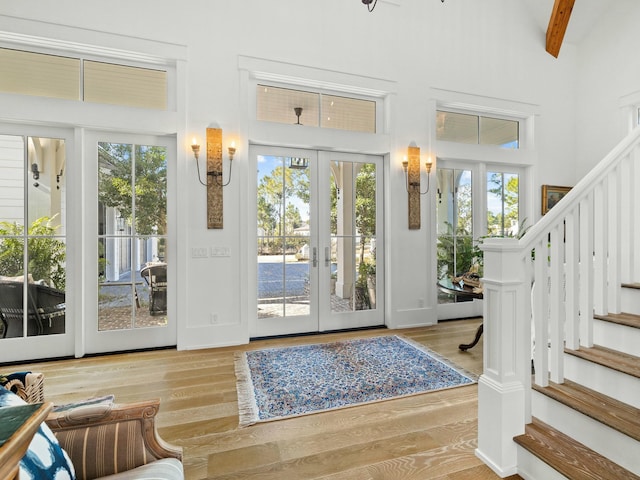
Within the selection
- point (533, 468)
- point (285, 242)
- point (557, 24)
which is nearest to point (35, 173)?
point (285, 242)

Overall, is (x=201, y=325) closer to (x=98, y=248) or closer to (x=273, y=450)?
(x=98, y=248)

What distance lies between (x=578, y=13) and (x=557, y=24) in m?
0.44

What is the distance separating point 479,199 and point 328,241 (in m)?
2.37

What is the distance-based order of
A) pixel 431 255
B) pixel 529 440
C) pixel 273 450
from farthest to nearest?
1. pixel 431 255
2. pixel 273 450
3. pixel 529 440

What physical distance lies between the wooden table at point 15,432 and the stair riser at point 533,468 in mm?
1931

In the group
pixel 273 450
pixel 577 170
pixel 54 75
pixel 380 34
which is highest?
pixel 380 34

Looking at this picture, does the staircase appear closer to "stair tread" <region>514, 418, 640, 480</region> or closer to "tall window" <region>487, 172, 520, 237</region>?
"stair tread" <region>514, 418, 640, 480</region>

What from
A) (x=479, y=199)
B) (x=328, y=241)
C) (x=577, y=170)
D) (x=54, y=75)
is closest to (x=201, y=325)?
(x=328, y=241)

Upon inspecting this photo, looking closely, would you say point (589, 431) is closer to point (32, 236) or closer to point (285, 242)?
point (285, 242)

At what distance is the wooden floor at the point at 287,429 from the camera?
68.1 inches

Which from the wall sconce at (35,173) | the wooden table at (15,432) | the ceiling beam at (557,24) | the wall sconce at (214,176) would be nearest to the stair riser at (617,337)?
the wooden table at (15,432)

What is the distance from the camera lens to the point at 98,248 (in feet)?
11.1

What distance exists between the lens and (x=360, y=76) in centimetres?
406

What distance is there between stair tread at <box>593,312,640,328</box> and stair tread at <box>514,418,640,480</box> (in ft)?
2.19
